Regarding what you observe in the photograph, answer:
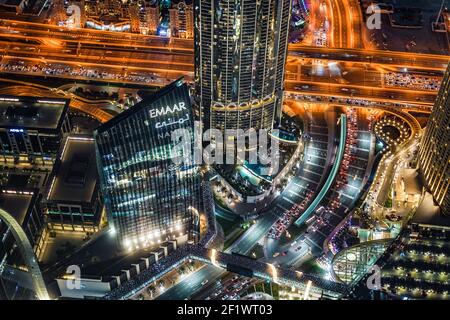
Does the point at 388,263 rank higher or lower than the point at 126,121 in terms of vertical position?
lower
